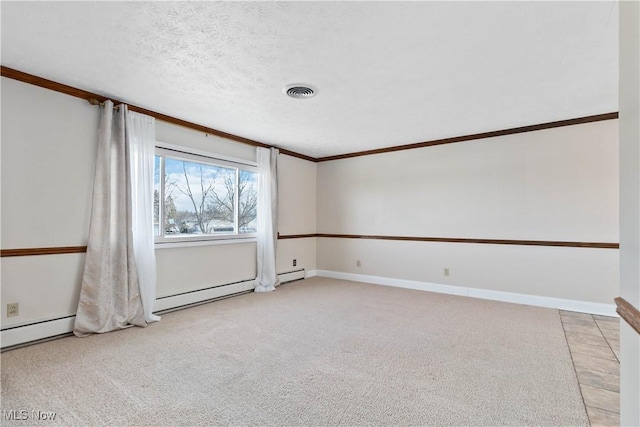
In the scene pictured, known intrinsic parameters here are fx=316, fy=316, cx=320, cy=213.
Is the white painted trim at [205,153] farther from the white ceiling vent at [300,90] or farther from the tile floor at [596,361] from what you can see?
the tile floor at [596,361]

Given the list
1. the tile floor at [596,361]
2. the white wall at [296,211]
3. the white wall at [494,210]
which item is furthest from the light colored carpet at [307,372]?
the white wall at [296,211]

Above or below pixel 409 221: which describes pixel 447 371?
below

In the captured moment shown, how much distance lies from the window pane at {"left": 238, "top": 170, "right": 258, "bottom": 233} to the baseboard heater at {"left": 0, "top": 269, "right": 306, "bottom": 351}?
2.80 ft

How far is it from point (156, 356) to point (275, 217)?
283 centimetres

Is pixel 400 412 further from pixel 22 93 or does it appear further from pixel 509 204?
pixel 22 93

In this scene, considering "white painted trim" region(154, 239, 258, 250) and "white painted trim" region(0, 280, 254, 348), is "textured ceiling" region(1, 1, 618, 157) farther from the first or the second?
"white painted trim" region(0, 280, 254, 348)

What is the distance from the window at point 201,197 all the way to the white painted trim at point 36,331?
3.82ft

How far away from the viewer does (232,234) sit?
182 inches

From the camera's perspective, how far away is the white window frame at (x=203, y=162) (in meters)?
3.76

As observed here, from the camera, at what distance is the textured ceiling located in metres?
1.87

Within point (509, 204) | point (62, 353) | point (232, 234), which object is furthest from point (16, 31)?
point (509, 204)

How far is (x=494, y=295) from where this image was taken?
170 inches

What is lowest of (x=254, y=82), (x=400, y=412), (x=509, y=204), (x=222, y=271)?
(x=400, y=412)

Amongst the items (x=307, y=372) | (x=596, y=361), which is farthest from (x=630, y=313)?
(x=596, y=361)
